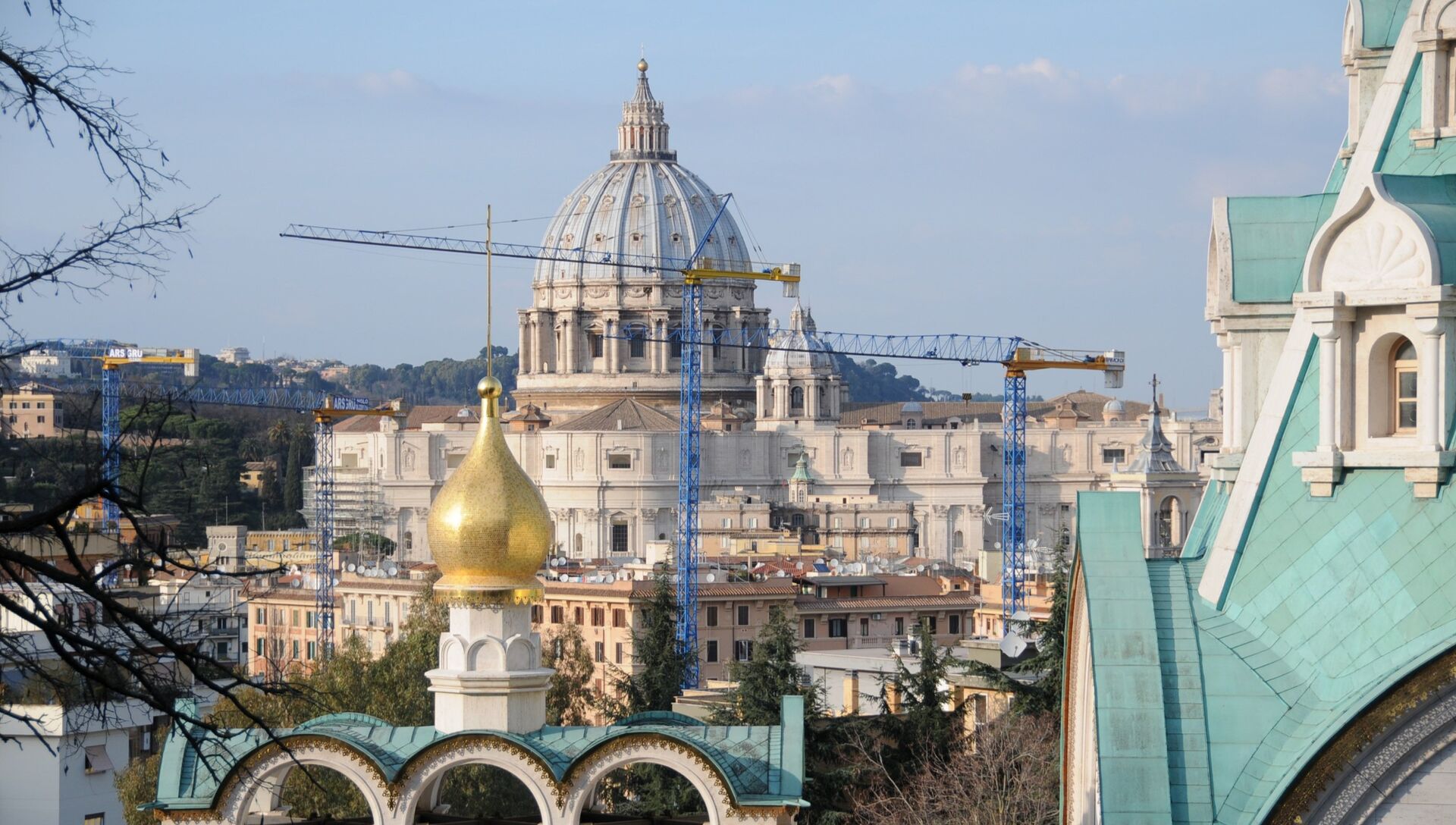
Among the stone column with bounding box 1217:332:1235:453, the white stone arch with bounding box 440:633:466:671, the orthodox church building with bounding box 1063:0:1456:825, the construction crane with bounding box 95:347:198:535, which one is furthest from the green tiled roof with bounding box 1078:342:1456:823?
the white stone arch with bounding box 440:633:466:671

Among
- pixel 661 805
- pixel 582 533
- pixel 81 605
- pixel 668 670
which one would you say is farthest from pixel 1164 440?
pixel 582 533

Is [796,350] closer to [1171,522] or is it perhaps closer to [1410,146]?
[1171,522]

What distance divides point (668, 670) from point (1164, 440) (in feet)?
28.9

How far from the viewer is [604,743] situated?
14234mm

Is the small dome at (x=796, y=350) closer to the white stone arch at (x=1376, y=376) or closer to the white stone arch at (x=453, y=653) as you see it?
the white stone arch at (x=453, y=653)

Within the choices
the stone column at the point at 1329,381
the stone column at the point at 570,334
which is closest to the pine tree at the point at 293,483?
the stone column at the point at 570,334

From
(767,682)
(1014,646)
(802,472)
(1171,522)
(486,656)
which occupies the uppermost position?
(802,472)

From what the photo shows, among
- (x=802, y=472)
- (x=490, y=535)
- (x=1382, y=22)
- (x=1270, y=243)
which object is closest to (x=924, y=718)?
(x=490, y=535)

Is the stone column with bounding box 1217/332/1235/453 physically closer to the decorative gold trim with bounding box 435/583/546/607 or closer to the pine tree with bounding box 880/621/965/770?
the decorative gold trim with bounding box 435/583/546/607

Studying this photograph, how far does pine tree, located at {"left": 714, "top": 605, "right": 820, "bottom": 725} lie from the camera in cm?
3425

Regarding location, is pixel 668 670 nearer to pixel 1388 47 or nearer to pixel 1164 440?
pixel 1164 440

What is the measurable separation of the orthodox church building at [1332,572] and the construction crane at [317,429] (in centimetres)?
341

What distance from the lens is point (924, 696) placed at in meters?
33.8

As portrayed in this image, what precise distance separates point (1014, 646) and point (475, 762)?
77.4ft
